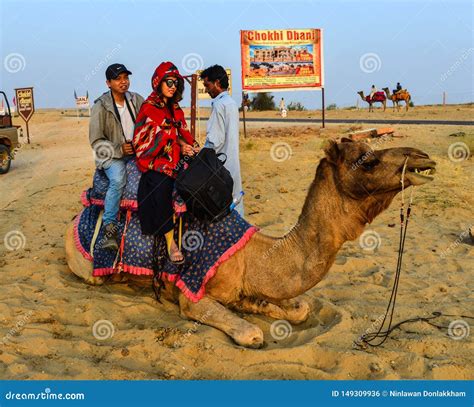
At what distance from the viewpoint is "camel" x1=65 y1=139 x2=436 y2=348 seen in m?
4.46

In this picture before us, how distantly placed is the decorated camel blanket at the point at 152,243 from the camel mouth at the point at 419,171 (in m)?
1.70

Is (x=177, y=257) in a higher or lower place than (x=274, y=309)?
higher

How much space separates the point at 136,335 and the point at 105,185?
69.3 inches

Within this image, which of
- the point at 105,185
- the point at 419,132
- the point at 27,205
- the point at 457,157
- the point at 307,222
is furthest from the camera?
the point at 419,132

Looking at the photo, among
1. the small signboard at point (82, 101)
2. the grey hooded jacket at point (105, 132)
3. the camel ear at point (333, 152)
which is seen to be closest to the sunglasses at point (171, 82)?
the grey hooded jacket at point (105, 132)

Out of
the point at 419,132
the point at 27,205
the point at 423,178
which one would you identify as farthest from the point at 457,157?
the point at 423,178

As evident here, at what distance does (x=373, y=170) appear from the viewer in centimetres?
447

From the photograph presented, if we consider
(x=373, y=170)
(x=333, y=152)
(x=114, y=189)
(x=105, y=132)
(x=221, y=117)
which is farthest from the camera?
(x=221, y=117)

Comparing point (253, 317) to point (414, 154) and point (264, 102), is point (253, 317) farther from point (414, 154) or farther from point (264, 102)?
point (264, 102)

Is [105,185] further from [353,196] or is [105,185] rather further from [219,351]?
[353,196]

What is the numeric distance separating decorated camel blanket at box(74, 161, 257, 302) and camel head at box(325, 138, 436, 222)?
1.21 m

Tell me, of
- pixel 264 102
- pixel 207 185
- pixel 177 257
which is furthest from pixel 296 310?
pixel 264 102

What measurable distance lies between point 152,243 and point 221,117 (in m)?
2.16

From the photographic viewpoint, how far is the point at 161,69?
555 cm
